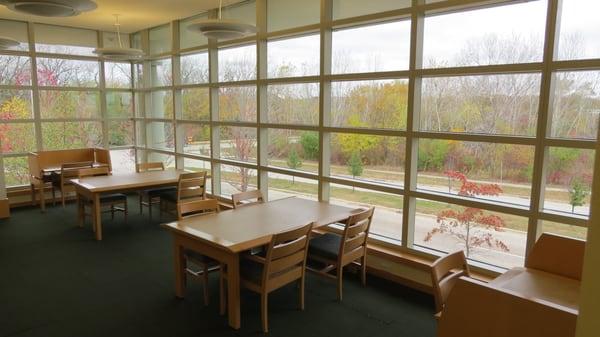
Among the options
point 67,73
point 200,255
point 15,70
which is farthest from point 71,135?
point 200,255

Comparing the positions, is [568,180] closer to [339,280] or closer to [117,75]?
[339,280]

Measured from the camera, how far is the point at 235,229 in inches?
118

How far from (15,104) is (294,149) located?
15.3 feet

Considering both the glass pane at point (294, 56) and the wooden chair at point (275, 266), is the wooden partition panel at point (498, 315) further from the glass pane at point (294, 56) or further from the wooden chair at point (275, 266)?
the glass pane at point (294, 56)

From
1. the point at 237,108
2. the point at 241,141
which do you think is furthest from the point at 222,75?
the point at 241,141

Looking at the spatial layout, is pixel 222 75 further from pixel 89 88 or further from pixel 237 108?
pixel 89 88

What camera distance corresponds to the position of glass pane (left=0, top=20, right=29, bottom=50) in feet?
19.7

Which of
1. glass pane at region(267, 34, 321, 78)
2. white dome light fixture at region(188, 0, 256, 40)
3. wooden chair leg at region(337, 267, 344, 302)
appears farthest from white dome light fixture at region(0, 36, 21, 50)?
wooden chair leg at region(337, 267, 344, 302)

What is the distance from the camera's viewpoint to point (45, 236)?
4.89m

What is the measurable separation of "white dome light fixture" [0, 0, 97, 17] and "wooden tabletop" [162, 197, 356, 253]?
1815mm

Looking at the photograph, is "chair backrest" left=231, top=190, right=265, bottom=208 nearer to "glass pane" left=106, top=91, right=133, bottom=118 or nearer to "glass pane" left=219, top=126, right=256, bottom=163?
"glass pane" left=219, top=126, right=256, bottom=163

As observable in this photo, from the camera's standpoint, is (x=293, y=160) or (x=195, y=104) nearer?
(x=293, y=160)

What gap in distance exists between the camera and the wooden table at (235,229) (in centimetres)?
276

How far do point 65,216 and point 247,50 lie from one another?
357 cm
